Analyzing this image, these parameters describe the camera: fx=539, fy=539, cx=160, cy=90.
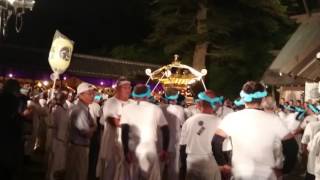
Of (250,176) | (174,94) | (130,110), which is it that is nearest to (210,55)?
(174,94)

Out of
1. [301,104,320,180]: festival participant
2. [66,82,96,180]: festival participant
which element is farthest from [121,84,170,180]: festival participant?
[301,104,320,180]: festival participant

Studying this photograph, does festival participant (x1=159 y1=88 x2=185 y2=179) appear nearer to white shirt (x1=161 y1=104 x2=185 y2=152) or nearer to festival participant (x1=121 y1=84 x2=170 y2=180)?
white shirt (x1=161 y1=104 x2=185 y2=152)

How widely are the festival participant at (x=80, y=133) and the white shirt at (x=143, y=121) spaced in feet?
5.15

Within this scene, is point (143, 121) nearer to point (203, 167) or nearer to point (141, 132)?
point (141, 132)

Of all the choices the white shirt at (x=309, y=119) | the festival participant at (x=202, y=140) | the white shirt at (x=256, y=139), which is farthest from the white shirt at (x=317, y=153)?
the white shirt at (x=309, y=119)

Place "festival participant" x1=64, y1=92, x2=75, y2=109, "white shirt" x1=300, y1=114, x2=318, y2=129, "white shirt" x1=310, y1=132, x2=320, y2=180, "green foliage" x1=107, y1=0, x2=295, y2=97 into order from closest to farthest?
"white shirt" x1=310, y1=132, x2=320, y2=180 < "white shirt" x1=300, y1=114, x2=318, y2=129 < "festival participant" x1=64, y1=92, x2=75, y2=109 < "green foliage" x1=107, y1=0, x2=295, y2=97

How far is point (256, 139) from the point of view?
5.75 metres

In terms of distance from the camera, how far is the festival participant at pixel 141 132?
8094 millimetres

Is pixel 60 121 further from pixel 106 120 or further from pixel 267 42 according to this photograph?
pixel 267 42

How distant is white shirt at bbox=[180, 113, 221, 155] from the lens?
8016 millimetres

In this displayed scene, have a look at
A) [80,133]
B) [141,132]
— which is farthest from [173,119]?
[141,132]

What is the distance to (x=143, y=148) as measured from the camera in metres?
8.13

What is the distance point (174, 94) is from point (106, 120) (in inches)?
81.3

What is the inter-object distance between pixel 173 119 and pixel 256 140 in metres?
5.15
